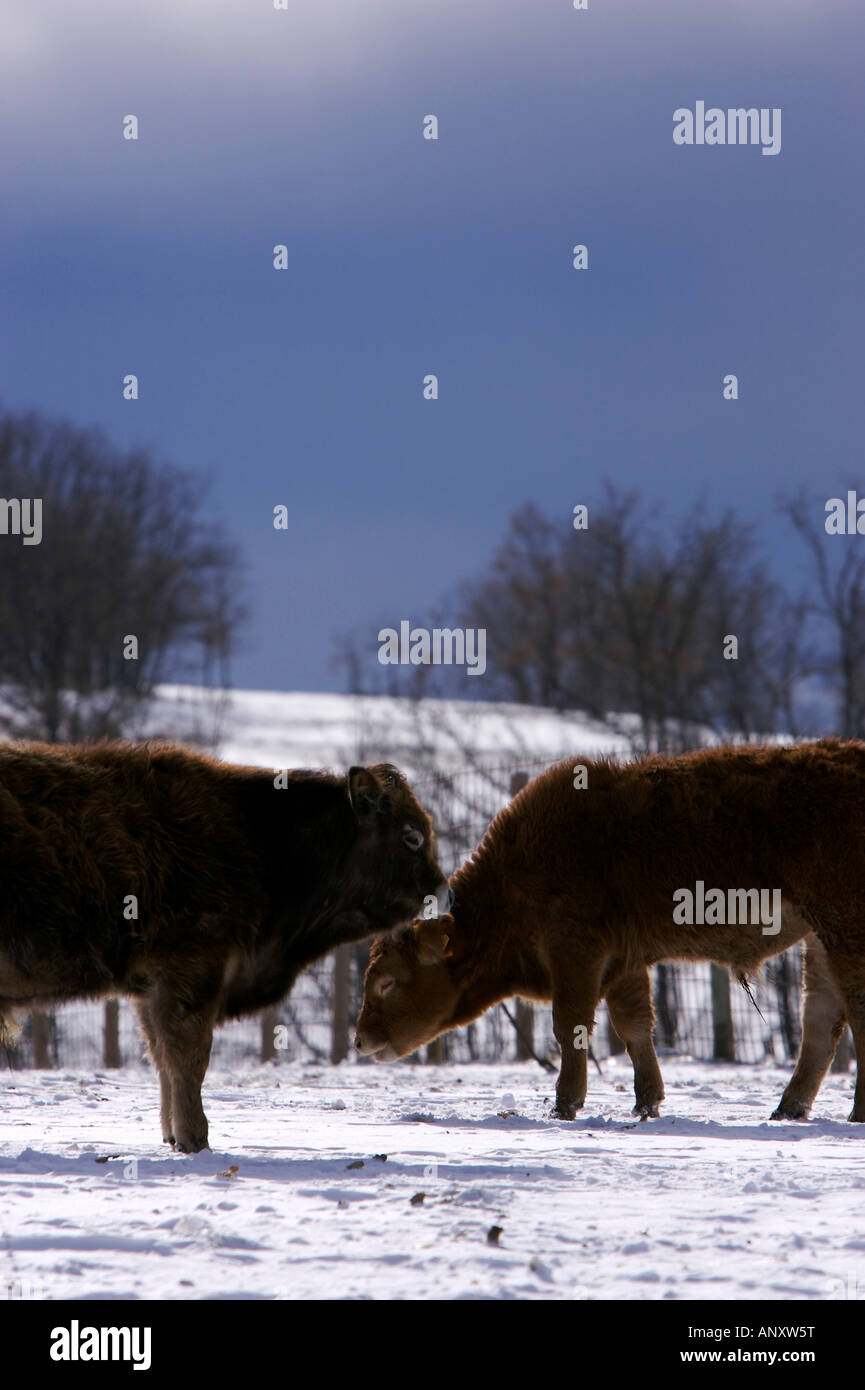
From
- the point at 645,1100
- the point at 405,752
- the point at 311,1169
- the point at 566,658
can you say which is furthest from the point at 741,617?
the point at 311,1169

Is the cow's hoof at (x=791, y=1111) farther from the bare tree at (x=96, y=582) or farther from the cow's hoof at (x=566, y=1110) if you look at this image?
the bare tree at (x=96, y=582)

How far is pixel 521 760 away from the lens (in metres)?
18.2

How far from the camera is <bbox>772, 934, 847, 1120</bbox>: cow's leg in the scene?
319 inches

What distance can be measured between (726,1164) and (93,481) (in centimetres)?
6136

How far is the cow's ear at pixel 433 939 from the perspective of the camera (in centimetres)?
835

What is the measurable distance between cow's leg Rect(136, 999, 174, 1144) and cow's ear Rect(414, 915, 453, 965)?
2109mm

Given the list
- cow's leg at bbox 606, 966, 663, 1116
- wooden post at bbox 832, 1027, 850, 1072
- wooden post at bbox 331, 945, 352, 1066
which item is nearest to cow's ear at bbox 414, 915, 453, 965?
cow's leg at bbox 606, 966, 663, 1116

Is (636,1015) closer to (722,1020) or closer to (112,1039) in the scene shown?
(722,1020)

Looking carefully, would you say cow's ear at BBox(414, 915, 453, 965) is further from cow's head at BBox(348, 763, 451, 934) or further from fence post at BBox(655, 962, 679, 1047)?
fence post at BBox(655, 962, 679, 1047)

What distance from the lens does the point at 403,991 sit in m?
8.52

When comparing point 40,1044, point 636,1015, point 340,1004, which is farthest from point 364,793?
point 40,1044

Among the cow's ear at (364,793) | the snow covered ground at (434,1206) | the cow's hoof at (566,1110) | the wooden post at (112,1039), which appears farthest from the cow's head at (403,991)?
the wooden post at (112,1039)

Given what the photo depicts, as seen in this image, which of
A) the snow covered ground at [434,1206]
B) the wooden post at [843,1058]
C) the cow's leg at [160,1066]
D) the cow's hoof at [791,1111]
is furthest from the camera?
the wooden post at [843,1058]

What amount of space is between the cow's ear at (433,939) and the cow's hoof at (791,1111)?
202cm
